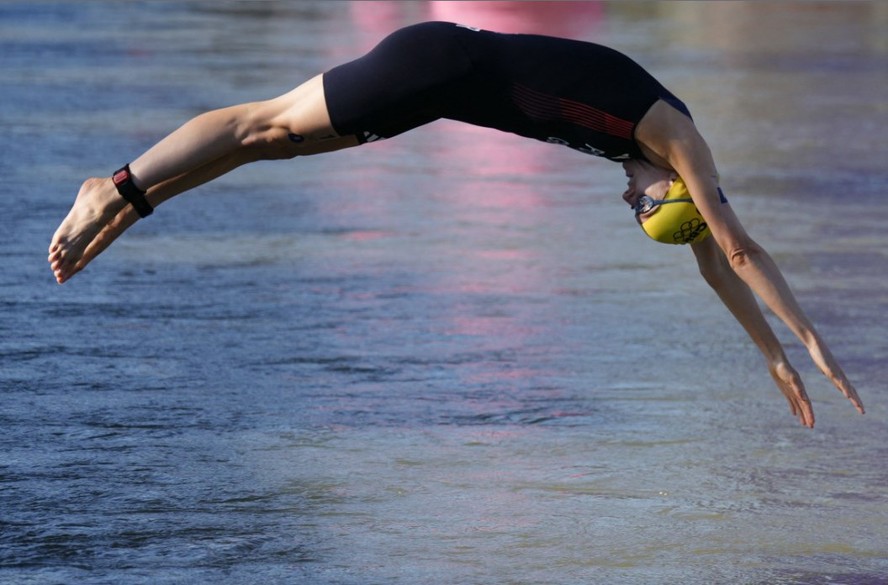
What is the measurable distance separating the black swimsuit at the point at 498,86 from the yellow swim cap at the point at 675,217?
21 cm

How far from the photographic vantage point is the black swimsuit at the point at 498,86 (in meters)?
5.97

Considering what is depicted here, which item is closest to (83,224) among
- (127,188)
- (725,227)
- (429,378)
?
(127,188)

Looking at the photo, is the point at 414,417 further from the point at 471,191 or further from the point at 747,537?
the point at 471,191

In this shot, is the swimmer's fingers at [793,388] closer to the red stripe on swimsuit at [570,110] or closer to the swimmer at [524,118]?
the swimmer at [524,118]

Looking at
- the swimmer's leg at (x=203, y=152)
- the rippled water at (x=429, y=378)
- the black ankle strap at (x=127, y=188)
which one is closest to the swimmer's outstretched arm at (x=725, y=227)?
the rippled water at (x=429, y=378)

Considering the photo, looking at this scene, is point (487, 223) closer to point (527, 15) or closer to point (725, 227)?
point (725, 227)

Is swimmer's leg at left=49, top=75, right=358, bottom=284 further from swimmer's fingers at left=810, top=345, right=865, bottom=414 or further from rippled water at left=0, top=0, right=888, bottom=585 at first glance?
swimmer's fingers at left=810, top=345, right=865, bottom=414

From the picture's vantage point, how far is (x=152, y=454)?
636 cm

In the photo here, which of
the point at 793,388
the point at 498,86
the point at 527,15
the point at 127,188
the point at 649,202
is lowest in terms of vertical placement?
the point at 793,388

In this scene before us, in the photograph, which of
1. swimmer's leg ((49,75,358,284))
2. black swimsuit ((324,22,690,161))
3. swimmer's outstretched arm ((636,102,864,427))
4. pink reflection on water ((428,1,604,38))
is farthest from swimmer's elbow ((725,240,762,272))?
pink reflection on water ((428,1,604,38))

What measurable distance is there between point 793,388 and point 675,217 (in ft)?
2.73

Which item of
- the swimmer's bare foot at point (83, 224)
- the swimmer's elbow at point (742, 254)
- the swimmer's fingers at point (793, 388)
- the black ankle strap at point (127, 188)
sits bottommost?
the swimmer's fingers at point (793, 388)

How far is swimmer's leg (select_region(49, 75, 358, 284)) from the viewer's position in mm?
6164

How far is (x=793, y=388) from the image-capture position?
21.0 feet
